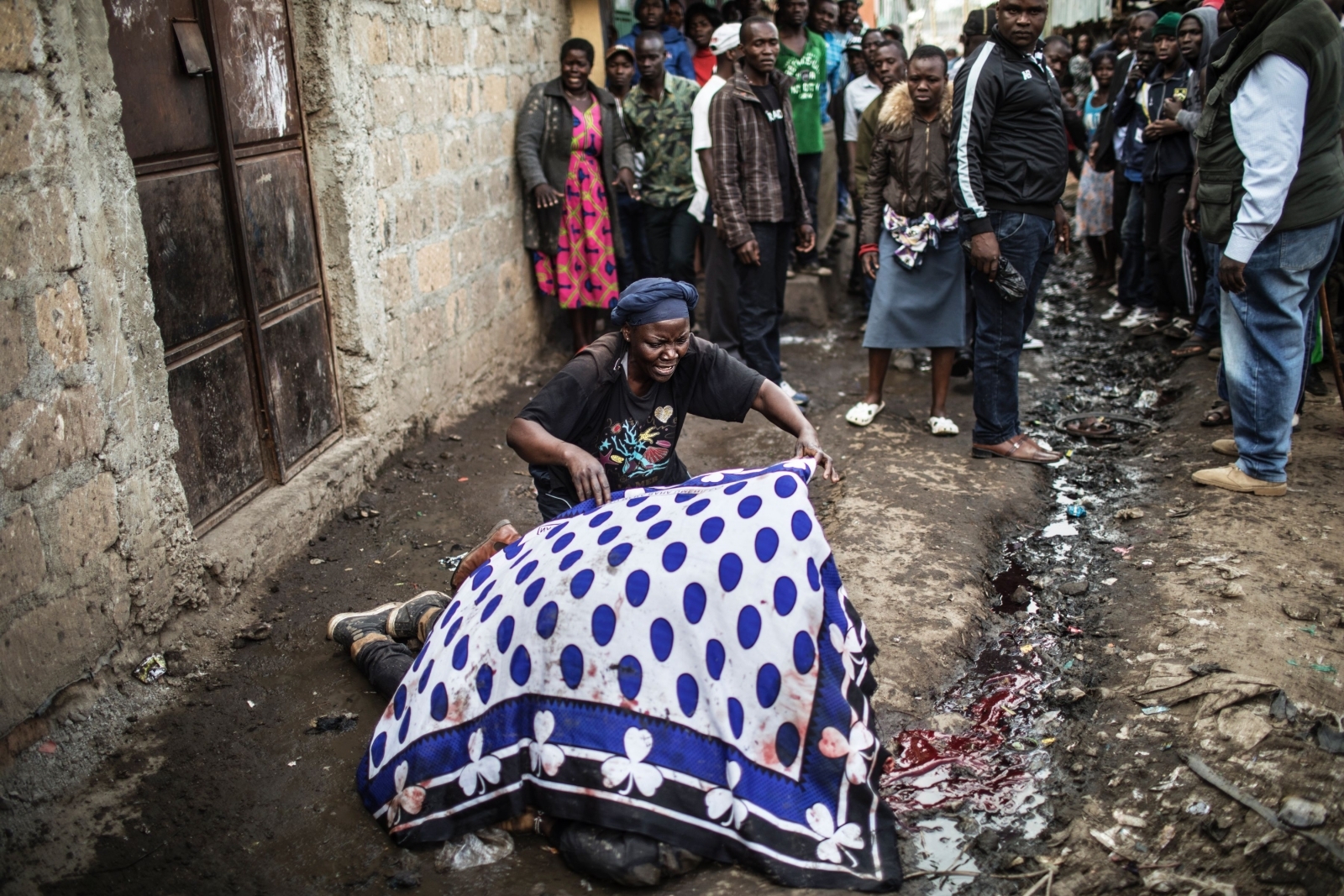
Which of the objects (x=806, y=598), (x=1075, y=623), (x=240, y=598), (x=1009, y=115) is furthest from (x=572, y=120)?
(x=806, y=598)

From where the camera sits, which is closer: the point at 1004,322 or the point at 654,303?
the point at 654,303

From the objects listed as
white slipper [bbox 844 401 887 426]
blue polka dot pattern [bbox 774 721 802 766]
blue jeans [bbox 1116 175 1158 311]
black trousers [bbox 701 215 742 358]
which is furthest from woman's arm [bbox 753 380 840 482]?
blue jeans [bbox 1116 175 1158 311]

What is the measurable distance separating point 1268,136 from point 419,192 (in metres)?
3.81

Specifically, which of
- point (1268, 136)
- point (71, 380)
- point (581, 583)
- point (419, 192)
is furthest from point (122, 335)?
point (1268, 136)

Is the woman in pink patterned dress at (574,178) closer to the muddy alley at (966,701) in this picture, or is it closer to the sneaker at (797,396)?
the sneaker at (797,396)

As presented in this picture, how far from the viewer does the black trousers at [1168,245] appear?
20.0ft

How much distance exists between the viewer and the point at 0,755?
2.55 metres

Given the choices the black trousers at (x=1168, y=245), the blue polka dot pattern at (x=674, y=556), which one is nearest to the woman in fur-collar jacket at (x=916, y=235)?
the black trousers at (x=1168, y=245)

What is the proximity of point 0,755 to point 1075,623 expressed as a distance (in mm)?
3324

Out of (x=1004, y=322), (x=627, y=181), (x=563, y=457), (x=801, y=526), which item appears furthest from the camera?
(x=627, y=181)

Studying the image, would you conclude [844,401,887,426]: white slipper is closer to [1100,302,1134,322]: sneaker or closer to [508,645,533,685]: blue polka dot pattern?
[1100,302,1134,322]: sneaker

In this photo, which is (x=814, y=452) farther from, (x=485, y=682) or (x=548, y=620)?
(x=485, y=682)

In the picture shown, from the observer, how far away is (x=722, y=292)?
565cm

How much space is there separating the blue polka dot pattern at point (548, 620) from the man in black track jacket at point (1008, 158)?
2.99 m
